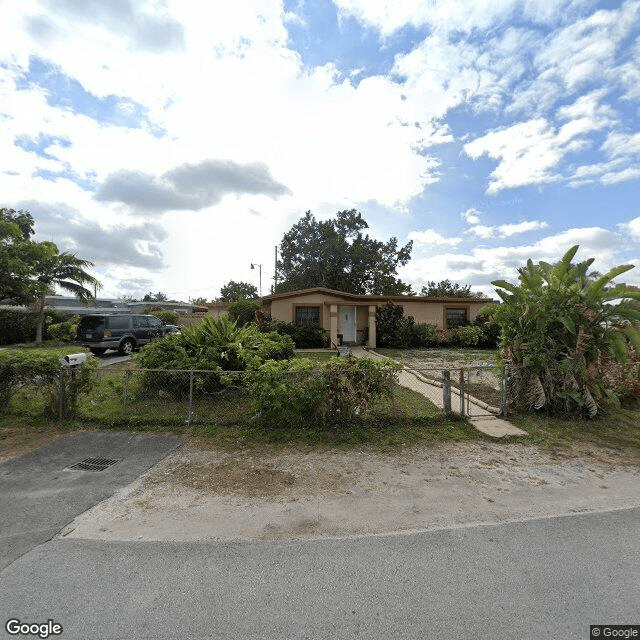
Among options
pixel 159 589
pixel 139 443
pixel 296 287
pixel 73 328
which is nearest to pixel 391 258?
pixel 296 287

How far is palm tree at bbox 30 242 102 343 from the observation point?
16.0 meters

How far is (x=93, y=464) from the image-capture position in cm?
444

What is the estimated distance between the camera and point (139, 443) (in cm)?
511

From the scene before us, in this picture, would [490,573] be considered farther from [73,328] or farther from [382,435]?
[73,328]

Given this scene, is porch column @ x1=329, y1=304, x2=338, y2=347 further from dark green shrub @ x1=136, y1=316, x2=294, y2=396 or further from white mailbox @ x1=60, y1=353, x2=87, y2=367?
white mailbox @ x1=60, y1=353, x2=87, y2=367

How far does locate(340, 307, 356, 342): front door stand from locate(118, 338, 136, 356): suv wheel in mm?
9683

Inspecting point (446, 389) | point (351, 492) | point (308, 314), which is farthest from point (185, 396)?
point (308, 314)

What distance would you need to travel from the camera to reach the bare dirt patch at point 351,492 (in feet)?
10.2

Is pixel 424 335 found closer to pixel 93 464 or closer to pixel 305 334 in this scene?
pixel 305 334

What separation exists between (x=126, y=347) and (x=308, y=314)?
8.28 m

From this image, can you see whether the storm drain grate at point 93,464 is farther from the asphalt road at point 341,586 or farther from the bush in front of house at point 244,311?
the bush in front of house at point 244,311

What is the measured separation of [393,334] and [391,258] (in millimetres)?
14316

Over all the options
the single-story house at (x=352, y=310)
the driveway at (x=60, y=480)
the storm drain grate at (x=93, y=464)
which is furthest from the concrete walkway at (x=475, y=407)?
the single-story house at (x=352, y=310)

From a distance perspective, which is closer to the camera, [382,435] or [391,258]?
[382,435]
